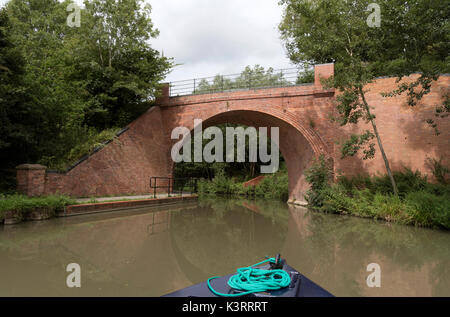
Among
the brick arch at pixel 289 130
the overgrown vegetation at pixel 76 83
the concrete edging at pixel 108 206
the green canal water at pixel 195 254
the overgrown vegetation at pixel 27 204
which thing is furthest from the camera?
the brick arch at pixel 289 130

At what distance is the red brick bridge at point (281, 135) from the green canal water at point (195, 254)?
10.3 ft

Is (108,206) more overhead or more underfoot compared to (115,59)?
more underfoot

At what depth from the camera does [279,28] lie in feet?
69.4

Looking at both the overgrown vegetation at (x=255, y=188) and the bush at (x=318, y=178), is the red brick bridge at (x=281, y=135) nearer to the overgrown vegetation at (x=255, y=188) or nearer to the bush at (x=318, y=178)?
the bush at (x=318, y=178)

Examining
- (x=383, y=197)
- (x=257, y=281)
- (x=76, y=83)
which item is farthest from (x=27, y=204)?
(x=383, y=197)

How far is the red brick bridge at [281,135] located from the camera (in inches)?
380

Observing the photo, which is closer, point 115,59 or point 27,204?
point 27,204

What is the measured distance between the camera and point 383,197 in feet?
28.8

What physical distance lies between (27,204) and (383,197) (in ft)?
32.9

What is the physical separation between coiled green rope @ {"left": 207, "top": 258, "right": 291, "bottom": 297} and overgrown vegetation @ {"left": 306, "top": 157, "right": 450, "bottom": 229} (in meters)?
6.72

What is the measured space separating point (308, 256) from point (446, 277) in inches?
69.5

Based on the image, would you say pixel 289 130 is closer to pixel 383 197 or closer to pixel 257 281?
pixel 383 197

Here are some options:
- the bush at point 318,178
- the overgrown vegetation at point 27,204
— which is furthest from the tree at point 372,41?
the overgrown vegetation at point 27,204

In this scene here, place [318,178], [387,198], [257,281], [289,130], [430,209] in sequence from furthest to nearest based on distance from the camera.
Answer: [289,130]
[318,178]
[387,198]
[430,209]
[257,281]
